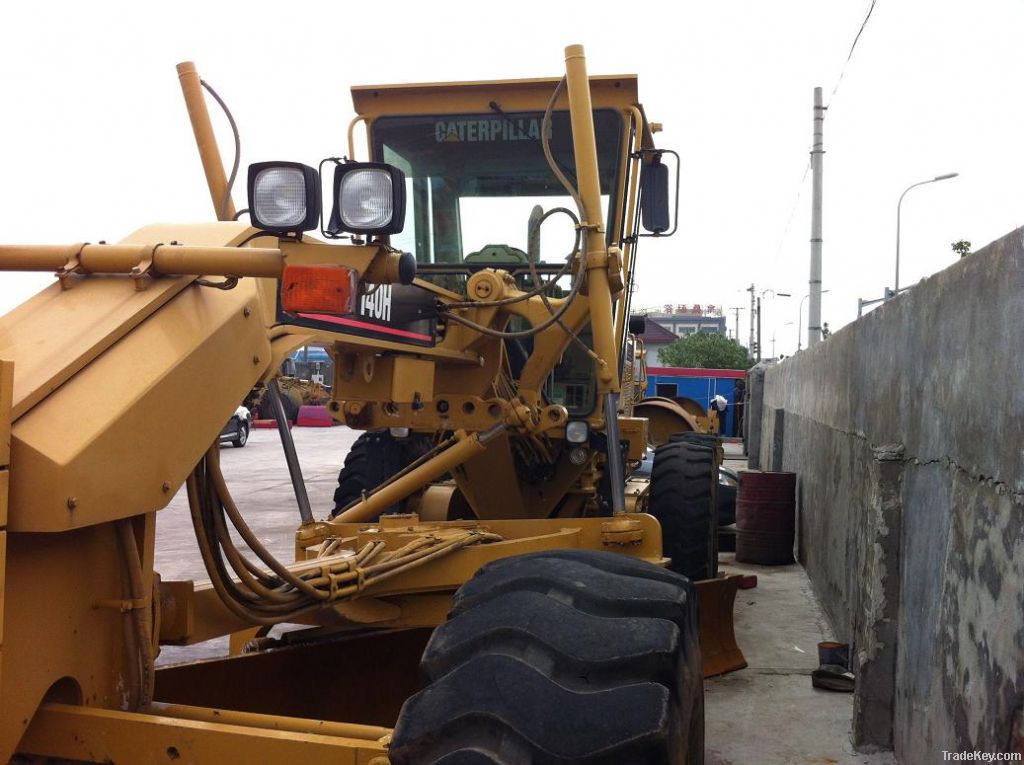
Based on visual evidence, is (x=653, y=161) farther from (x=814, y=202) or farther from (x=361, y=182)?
(x=814, y=202)

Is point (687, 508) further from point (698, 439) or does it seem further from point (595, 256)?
point (595, 256)

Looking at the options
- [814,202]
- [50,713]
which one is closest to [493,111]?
[50,713]

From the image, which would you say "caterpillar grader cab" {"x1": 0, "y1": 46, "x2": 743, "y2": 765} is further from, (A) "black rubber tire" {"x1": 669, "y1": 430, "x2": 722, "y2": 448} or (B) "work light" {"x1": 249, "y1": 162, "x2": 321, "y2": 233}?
(A) "black rubber tire" {"x1": 669, "y1": 430, "x2": 722, "y2": 448}

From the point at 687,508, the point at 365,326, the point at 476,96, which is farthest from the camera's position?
the point at 687,508

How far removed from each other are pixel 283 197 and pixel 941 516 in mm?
2628

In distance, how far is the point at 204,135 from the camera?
430cm

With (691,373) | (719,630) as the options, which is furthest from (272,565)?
(691,373)

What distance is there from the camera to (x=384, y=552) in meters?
3.91

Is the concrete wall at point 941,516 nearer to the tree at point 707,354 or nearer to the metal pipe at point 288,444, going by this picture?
the metal pipe at point 288,444

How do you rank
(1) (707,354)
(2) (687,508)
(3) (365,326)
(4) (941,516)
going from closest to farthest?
(3) (365,326) → (4) (941,516) → (2) (687,508) → (1) (707,354)

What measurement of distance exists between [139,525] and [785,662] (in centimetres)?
495

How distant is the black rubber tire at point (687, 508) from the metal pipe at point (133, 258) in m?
4.54

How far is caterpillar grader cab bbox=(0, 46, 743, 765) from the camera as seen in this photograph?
2230 mm

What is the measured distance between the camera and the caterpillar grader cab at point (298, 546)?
2230 millimetres
